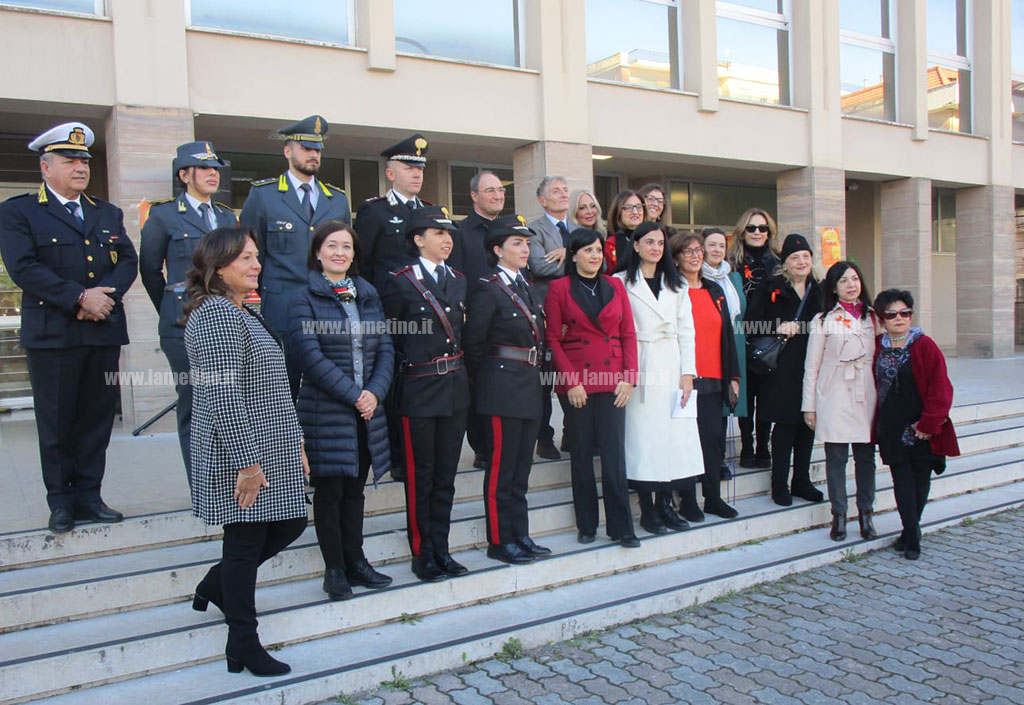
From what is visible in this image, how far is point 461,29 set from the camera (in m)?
9.66

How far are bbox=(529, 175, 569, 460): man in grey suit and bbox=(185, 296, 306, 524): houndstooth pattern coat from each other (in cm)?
233

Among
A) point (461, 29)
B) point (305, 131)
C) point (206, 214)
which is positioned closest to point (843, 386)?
point (305, 131)

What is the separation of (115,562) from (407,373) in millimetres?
1714

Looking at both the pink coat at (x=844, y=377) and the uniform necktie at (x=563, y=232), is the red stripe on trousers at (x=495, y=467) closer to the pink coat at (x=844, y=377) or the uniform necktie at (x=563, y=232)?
the uniform necktie at (x=563, y=232)

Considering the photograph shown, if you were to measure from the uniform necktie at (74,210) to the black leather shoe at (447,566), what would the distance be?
2628mm

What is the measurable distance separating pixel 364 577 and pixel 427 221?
1835mm

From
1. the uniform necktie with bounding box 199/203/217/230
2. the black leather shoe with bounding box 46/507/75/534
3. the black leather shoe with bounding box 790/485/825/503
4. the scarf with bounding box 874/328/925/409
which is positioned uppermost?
the uniform necktie with bounding box 199/203/217/230

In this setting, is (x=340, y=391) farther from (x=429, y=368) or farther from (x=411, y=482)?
(x=411, y=482)

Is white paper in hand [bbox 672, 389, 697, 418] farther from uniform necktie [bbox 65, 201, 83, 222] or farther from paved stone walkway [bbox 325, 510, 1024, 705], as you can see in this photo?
uniform necktie [bbox 65, 201, 83, 222]

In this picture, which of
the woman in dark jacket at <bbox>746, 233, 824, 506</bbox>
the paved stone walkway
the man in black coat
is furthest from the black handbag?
the man in black coat

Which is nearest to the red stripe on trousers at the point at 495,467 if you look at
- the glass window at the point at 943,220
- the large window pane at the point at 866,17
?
the large window pane at the point at 866,17

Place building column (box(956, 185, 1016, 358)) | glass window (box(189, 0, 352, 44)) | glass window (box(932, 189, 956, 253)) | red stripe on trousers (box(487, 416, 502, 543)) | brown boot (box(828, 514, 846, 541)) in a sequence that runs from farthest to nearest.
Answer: glass window (box(932, 189, 956, 253)) < building column (box(956, 185, 1016, 358)) < glass window (box(189, 0, 352, 44)) < brown boot (box(828, 514, 846, 541)) < red stripe on trousers (box(487, 416, 502, 543))

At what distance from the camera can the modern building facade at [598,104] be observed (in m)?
7.50

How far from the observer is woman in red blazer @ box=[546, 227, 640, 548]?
15.3ft
